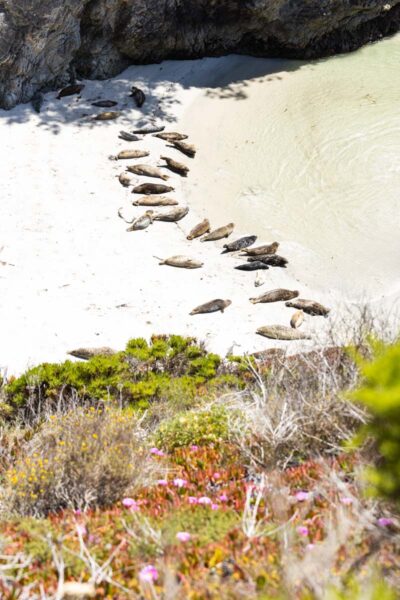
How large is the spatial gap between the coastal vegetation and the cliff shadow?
30.8 ft

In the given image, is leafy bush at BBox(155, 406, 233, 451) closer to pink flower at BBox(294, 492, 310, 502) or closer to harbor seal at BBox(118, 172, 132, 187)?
pink flower at BBox(294, 492, 310, 502)

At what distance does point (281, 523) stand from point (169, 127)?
12290 mm

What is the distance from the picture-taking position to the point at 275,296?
10.1 m

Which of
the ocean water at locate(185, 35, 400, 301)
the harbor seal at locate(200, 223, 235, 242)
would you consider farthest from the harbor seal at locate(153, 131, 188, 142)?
the harbor seal at locate(200, 223, 235, 242)

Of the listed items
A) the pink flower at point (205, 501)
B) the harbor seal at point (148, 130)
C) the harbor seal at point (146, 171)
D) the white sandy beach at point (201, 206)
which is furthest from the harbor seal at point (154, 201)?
the pink flower at point (205, 501)

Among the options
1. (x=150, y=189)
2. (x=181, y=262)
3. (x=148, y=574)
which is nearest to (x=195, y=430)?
(x=148, y=574)

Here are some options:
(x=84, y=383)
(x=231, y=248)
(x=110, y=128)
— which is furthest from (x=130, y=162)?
(x=84, y=383)

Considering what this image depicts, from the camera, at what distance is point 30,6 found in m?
14.1

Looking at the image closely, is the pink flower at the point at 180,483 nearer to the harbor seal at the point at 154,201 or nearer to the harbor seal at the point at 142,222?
the harbor seal at the point at 142,222

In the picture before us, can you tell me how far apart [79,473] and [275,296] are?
231 inches

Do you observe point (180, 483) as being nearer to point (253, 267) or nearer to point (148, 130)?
point (253, 267)

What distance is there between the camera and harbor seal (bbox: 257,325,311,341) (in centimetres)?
921

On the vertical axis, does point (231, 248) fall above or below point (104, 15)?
below

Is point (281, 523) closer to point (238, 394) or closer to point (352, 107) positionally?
point (238, 394)
